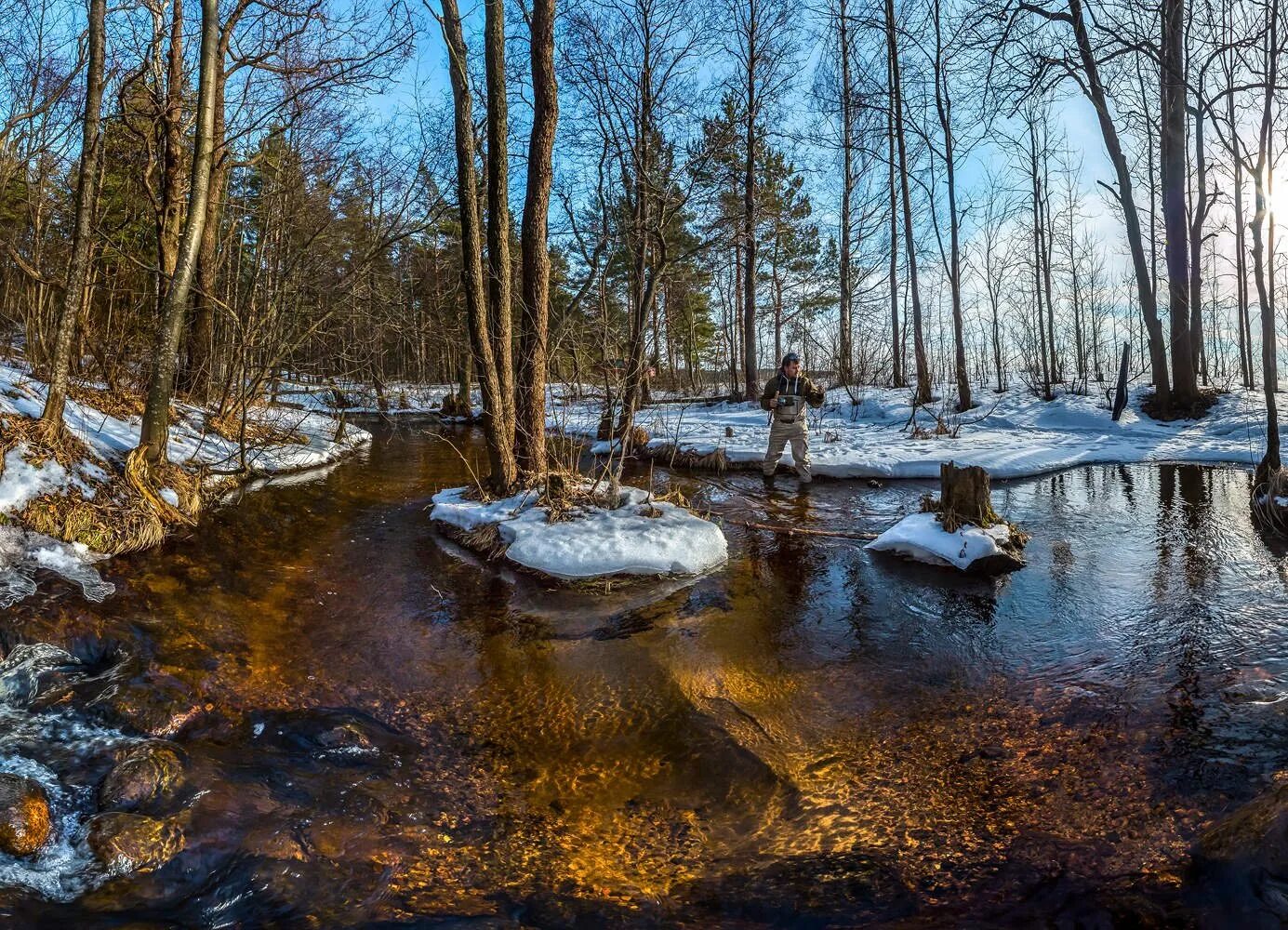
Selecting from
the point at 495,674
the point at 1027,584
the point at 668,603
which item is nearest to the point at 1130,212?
the point at 1027,584

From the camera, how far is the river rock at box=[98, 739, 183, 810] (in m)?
2.90

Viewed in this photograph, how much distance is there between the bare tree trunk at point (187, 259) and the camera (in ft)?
23.0

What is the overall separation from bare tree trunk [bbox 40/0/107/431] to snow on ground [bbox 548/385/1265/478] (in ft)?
16.5

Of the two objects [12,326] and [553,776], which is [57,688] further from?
[12,326]

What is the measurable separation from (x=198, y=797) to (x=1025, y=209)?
28353 millimetres

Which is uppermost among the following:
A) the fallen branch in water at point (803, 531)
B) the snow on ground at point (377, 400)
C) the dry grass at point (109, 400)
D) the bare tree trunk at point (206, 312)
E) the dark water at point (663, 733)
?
the bare tree trunk at point (206, 312)

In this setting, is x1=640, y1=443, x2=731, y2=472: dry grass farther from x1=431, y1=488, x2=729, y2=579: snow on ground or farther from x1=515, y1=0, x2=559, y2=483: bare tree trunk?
x1=431, y1=488, x2=729, y2=579: snow on ground

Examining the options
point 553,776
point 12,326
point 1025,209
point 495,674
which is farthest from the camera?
point 1025,209

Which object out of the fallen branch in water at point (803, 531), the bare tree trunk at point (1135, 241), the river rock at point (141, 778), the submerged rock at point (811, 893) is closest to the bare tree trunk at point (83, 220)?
the river rock at point (141, 778)

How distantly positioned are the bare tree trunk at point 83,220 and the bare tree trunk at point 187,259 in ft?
2.46

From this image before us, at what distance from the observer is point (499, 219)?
8.01m

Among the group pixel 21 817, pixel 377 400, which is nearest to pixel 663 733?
pixel 21 817

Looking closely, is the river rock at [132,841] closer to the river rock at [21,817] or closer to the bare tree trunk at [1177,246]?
the river rock at [21,817]

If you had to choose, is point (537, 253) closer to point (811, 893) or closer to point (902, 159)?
point (811, 893)
